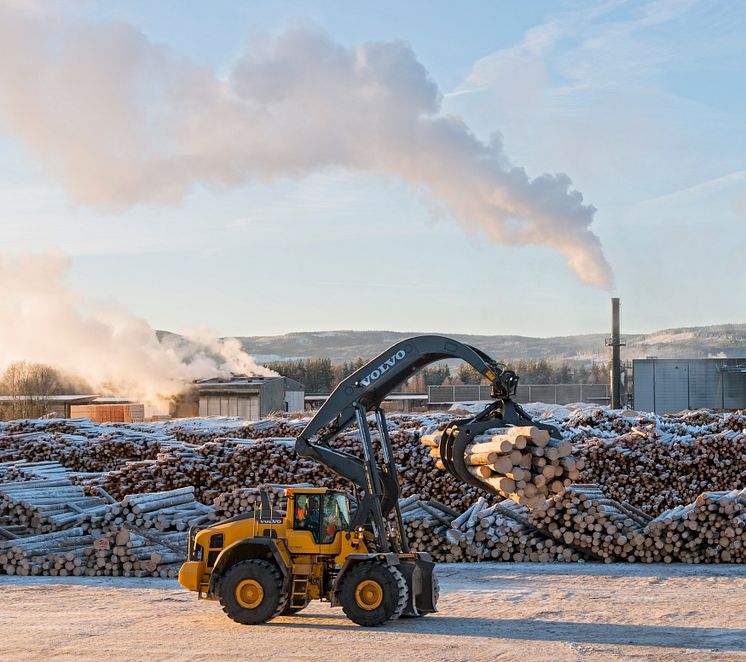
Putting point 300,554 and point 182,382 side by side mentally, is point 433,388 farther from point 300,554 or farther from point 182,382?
point 300,554

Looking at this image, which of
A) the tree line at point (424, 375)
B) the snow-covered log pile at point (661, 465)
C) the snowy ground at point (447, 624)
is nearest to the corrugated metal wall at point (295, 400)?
the tree line at point (424, 375)

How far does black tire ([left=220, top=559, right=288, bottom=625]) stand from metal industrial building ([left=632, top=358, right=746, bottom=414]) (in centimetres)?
5017

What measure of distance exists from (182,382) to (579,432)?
44316 millimetres

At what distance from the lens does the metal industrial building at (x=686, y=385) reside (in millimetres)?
60594

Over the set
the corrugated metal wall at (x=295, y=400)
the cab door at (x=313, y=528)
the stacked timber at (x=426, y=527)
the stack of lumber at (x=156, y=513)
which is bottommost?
the stacked timber at (x=426, y=527)

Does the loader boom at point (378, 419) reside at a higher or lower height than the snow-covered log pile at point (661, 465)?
higher

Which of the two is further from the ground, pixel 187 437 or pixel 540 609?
pixel 187 437

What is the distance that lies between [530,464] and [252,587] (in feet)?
14.0

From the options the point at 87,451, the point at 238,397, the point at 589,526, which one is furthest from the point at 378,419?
the point at 238,397

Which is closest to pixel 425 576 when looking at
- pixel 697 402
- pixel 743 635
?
pixel 743 635

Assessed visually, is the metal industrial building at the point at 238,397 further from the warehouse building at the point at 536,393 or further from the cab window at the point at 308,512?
the cab window at the point at 308,512

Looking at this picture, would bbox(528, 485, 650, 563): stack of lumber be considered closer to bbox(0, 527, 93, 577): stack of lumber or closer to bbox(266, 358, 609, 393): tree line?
bbox(0, 527, 93, 577): stack of lumber

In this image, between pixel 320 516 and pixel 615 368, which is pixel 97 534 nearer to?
pixel 320 516

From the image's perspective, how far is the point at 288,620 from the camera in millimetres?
13812
